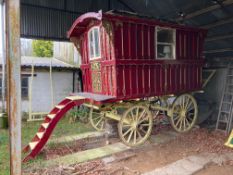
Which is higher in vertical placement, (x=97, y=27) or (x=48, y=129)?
(x=97, y=27)

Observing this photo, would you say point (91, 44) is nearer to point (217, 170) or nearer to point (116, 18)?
point (116, 18)

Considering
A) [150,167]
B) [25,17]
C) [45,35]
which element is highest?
[25,17]

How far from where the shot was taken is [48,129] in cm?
496

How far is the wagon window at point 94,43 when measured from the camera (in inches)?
225

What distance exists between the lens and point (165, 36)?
6.24m

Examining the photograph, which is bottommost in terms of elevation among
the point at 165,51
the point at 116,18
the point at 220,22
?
the point at 165,51

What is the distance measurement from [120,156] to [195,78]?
10.9 feet

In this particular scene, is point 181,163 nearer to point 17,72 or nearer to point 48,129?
point 48,129

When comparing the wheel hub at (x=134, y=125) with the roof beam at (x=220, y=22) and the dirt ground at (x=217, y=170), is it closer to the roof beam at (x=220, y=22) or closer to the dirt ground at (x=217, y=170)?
the dirt ground at (x=217, y=170)

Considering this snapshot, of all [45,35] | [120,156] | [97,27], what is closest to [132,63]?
[97,27]

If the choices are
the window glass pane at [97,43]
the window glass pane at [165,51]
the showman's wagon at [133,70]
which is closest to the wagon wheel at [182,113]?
the showman's wagon at [133,70]

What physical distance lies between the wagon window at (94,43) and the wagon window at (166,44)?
1.62m

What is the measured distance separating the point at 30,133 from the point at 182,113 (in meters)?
4.54

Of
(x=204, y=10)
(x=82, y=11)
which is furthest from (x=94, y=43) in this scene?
(x=82, y=11)
